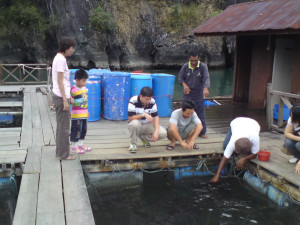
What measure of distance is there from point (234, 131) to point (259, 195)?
1006mm

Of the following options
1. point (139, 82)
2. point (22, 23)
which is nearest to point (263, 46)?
point (139, 82)

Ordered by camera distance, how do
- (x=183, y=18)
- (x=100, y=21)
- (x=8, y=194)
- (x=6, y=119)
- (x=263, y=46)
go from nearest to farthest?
(x=8, y=194) → (x=263, y=46) → (x=6, y=119) → (x=100, y=21) → (x=183, y=18)

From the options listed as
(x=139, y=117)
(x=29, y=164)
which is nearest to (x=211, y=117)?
(x=139, y=117)

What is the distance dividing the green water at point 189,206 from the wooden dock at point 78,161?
340 mm

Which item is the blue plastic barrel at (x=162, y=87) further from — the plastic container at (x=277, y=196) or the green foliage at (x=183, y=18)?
the green foliage at (x=183, y=18)

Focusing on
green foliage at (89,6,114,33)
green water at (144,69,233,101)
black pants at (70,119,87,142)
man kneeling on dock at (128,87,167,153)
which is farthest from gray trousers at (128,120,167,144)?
green foliage at (89,6,114,33)

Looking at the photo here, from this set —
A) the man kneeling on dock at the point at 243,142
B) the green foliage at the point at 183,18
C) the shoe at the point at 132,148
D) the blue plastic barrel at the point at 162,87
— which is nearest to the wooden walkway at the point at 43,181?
the shoe at the point at 132,148

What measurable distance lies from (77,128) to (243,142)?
2308 millimetres

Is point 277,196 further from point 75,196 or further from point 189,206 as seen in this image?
point 75,196

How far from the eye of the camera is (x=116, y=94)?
281 inches

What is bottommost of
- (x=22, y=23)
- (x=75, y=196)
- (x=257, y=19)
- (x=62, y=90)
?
(x=75, y=196)

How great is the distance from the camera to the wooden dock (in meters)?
3.49

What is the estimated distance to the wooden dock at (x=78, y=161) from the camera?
349 centimetres

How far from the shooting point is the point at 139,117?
5.06 metres
